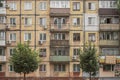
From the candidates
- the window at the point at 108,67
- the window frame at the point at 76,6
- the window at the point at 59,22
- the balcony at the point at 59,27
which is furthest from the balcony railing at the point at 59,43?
the window at the point at 108,67

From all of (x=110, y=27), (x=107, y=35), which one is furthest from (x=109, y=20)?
(x=107, y=35)

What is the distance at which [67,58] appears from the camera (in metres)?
58.7

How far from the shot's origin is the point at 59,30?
59.0 m

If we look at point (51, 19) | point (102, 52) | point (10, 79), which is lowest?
point (10, 79)

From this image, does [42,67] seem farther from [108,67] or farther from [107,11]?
[107,11]

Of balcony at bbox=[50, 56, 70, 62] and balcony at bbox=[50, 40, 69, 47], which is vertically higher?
balcony at bbox=[50, 40, 69, 47]

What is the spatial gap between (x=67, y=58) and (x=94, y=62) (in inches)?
356

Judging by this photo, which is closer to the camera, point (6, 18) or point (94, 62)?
point (94, 62)

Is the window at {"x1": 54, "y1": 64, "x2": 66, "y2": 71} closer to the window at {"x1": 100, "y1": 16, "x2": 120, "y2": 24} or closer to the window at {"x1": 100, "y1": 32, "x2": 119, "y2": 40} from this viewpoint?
the window at {"x1": 100, "y1": 32, "x2": 119, "y2": 40}

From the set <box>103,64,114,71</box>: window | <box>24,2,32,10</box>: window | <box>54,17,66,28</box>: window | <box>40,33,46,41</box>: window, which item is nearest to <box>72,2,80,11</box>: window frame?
<box>54,17,66,28</box>: window

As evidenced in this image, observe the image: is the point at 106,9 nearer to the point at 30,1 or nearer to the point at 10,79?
the point at 30,1

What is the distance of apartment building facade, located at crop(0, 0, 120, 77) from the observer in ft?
194

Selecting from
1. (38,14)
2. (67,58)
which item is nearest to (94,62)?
(67,58)

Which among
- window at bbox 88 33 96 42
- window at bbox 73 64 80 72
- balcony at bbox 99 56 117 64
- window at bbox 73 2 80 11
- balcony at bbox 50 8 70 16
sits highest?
window at bbox 73 2 80 11
